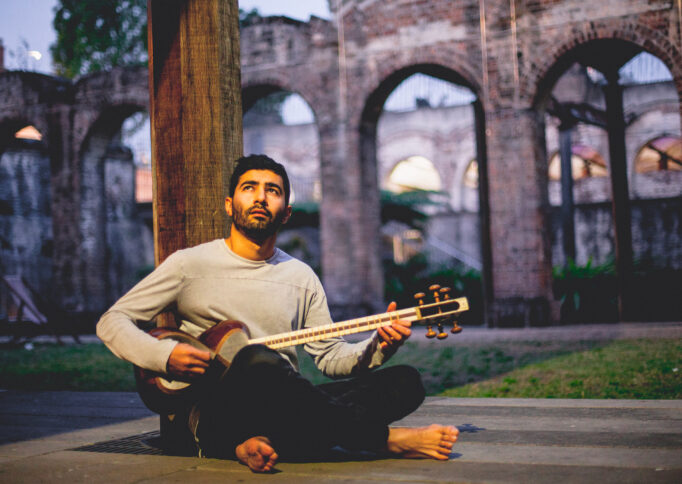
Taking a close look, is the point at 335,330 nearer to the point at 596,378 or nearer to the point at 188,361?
the point at 188,361

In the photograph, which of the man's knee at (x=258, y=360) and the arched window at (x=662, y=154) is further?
the arched window at (x=662, y=154)

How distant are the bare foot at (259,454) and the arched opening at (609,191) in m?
11.9

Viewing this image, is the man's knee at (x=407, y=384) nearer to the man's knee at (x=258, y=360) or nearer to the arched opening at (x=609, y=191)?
the man's knee at (x=258, y=360)

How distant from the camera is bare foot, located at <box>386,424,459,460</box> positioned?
2949mm

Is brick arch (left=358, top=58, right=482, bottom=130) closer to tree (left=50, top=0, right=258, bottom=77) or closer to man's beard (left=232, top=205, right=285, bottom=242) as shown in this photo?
man's beard (left=232, top=205, right=285, bottom=242)

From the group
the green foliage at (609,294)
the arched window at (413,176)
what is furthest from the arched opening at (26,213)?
the arched window at (413,176)

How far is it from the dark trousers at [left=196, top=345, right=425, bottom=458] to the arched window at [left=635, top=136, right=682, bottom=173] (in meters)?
25.9

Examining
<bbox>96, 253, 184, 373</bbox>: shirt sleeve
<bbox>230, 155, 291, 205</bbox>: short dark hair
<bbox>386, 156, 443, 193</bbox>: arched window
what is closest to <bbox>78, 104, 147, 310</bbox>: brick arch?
<bbox>230, 155, 291, 205</bbox>: short dark hair

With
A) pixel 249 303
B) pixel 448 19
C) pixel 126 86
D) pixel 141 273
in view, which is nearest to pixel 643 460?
pixel 249 303

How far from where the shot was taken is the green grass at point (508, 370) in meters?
6.11

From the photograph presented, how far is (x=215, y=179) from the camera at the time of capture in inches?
146

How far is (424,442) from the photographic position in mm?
2957

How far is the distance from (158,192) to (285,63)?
1261cm

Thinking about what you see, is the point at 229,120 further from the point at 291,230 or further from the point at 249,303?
the point at 291,230
